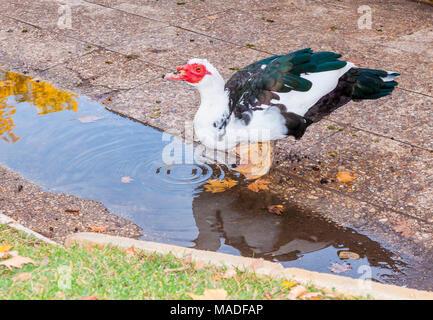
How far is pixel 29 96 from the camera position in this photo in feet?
24.6

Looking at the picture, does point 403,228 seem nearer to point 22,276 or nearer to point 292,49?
point 22,276

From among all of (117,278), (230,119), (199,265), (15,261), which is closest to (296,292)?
(199,265)

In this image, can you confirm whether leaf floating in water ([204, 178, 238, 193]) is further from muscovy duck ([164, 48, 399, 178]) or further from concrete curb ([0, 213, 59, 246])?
concrete curb ([0, 213, 59, 246])

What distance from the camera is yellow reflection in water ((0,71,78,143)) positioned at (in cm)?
707

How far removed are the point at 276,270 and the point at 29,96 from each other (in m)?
4.57

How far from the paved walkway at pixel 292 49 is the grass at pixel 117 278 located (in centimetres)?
163

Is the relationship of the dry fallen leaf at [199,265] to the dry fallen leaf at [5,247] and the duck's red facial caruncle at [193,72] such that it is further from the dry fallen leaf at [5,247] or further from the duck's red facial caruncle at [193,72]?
the duck's red facial caruncle at [193,72]

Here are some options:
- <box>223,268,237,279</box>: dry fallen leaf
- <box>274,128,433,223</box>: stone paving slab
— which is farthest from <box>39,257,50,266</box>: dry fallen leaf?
<box>274,128,433,223</box>: stone paving slab

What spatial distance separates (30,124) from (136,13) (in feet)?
12.5

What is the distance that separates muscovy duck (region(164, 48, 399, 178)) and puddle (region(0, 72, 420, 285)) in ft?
2.08

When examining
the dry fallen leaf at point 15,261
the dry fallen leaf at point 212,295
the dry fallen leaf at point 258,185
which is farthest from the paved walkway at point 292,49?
the dry fallen leaf at point 15,261

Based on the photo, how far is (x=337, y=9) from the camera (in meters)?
10.3

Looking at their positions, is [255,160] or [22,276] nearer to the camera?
[22,276]

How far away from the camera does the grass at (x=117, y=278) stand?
3703 millimetres
